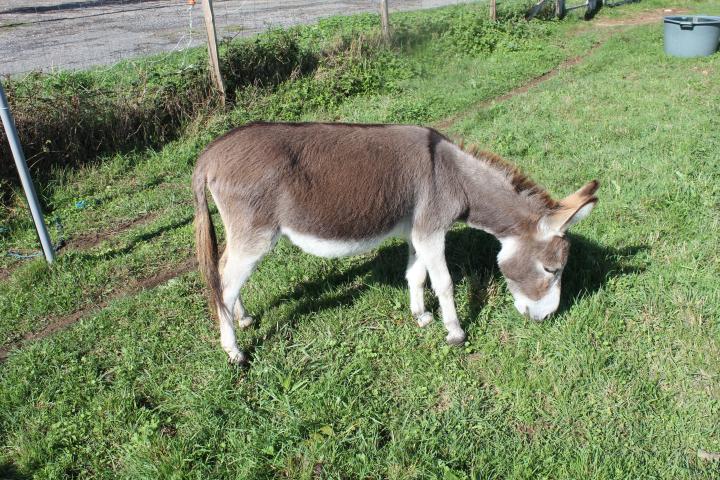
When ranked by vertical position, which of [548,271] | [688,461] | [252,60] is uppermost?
[252,60]

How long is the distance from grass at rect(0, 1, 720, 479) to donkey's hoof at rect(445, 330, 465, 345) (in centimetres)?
9

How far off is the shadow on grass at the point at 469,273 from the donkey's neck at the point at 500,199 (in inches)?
29.7

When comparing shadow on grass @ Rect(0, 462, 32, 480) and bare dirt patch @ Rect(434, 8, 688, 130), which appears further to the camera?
bare dirt patch @ Rect(434, 8, 688, 130)

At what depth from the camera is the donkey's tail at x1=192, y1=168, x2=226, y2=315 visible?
3.53 meters

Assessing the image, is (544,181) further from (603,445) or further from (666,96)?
(666,96)

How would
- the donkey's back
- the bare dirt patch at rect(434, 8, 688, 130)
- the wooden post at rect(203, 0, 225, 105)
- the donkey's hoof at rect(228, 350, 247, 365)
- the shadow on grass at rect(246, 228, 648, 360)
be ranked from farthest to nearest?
the bare dirt patch at rect(434, 8, 688, 130), the wooden post at rect(203, 0, 225, 105), the shadow on grass at rect(246, 228, 648, 360), the donkey's hoof at rect(228, 350, 247, 365), the donkey's back

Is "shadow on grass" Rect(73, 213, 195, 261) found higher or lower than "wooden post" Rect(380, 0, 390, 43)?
lower

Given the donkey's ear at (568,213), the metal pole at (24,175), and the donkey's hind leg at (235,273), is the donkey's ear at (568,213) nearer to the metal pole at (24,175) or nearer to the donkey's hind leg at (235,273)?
the donkey's hind leg at (235,273)

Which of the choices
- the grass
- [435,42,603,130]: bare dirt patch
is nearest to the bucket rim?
[435,42,603,130]: bare dirt patch

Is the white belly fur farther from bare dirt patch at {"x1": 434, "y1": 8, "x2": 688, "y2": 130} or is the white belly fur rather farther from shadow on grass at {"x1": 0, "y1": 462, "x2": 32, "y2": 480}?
bare dirt patch at {"x1": 434, "y1": 8, "x2": 688, "y2": 130}

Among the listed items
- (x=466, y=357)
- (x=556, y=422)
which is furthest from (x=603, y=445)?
(x=466, y=357)

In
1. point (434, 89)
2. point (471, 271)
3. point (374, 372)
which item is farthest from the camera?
point (434, 89)

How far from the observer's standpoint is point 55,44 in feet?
37.8

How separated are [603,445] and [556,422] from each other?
0.27 metres
